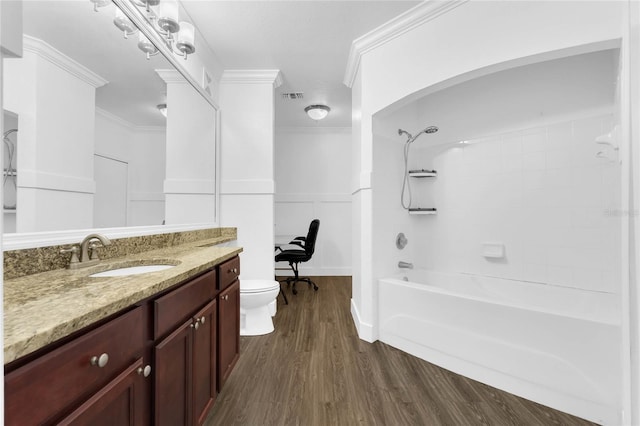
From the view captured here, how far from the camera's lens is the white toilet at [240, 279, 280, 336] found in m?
2.33

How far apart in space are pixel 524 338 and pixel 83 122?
8.40 feet

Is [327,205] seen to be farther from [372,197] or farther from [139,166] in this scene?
[139,166]

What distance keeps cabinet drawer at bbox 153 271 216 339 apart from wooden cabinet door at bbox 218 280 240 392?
16 centimetres

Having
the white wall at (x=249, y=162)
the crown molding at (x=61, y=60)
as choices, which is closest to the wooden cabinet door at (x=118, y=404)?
the crown molding at (x=61, y=60)

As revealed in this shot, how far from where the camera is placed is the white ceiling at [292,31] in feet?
6.75

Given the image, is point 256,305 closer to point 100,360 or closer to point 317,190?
point 100,360

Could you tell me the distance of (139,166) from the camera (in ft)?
5.80

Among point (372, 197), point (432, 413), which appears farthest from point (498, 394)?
point (372, 197)

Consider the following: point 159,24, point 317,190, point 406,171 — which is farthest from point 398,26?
point 317,190

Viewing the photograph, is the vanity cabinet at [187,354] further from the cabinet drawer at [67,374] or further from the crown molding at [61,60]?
the crown molding at [61,60]

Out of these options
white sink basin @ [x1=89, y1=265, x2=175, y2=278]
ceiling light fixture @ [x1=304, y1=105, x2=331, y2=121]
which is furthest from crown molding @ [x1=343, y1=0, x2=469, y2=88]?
white sink basin @ [x1=89, y1=265, x2=175, y2=278]

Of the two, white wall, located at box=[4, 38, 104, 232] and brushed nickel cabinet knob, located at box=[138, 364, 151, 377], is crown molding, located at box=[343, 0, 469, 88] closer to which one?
white wall, located at box=[4, 38, 104, 232]

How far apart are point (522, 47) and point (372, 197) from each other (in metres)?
1.32

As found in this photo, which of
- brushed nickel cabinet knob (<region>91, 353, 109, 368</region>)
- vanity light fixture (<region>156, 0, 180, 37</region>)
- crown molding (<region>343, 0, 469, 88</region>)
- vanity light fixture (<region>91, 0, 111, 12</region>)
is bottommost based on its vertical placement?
brushed nickel cabinet knob (<region>91, 353, 109, 368</region>)
